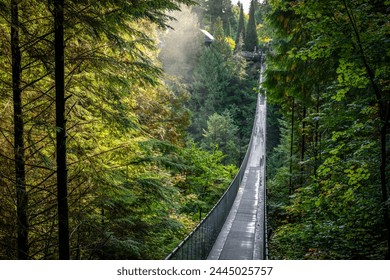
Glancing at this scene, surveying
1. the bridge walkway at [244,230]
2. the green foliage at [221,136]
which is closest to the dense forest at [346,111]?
the bridge walkway at [244,230]

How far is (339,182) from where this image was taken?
539 cm

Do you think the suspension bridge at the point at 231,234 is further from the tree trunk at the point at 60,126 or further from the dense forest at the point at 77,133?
the tree trunk at the point at 60,126

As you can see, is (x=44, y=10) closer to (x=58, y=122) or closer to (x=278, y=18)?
(x=58, y=122)

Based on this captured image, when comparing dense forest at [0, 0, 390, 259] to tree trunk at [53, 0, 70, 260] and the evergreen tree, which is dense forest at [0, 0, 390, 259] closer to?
tree trunk at [53, 0, 70, 260]

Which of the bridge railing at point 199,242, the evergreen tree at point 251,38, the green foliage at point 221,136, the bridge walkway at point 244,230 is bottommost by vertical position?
the bridge walkway at point 244,230

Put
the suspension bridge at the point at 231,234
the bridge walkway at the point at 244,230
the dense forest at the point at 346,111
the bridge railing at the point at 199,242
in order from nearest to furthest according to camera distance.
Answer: the dense forest at the point at 346,111 → the bridge railing at the point at 199,242 → the suspension bridge at the point at 231,234 → the bridge walkway at the point at 244,230

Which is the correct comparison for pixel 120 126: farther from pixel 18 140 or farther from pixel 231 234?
pixel 231 234

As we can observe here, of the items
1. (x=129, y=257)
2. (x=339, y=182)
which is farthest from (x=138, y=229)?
(x=339, y=182)

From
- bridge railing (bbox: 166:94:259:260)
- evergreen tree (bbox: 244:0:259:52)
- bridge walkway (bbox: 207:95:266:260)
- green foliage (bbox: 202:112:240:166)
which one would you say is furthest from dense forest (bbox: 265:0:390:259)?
evergreen tree (bbox: 244:0:259:52)

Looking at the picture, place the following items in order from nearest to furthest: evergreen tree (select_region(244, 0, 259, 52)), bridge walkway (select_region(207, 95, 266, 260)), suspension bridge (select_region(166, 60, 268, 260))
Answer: suspension bridge (select_region(166, 60, 268, 260)), bridge walkway (select_region(207, 95, 266, 260)), evergreen tree (select_region(244, 0, 259, 52))

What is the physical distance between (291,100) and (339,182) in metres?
9.68

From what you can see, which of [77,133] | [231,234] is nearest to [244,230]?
[231,234]

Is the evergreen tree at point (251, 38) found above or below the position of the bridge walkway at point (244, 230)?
above

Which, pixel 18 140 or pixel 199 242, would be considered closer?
pixel 18 140
